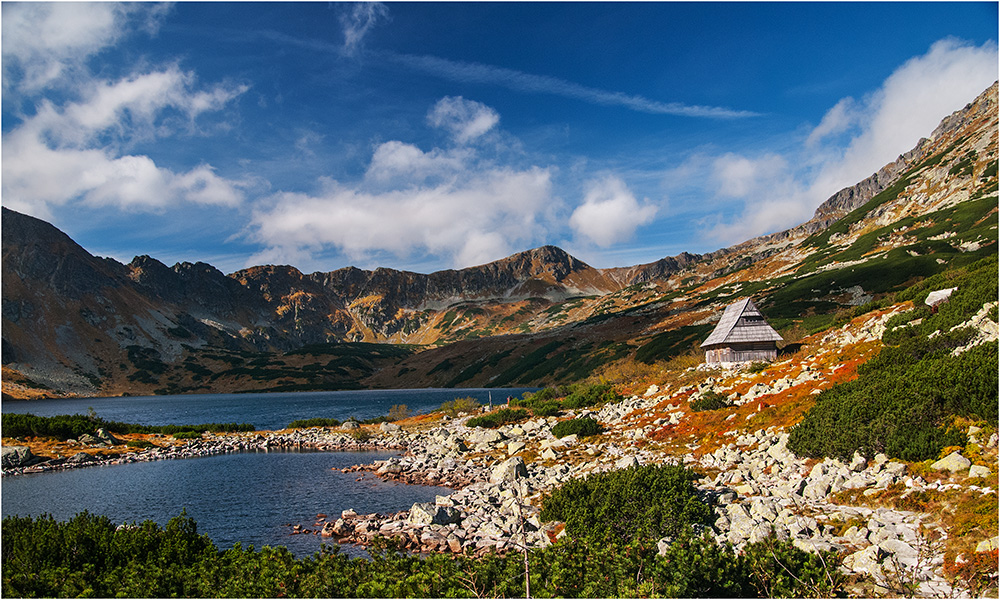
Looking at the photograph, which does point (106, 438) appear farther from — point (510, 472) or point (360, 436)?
point (510, 472)

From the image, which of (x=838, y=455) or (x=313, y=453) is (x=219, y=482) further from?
(x=838, y=455)

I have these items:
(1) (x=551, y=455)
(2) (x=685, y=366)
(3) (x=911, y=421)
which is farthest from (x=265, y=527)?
(2) (x=685, y=366)

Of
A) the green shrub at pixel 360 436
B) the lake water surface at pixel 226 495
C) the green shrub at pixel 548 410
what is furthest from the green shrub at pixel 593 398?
the green shrub at pixel 360 436

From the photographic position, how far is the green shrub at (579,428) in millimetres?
34875

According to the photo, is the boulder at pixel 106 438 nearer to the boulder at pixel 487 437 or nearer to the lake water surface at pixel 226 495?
the lake water surface at pixel 226 495

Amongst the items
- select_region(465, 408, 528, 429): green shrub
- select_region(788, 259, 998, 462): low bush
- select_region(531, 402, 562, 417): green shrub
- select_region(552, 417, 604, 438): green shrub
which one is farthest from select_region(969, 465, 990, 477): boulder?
select_region(465, 408, 528, 429): green shrub

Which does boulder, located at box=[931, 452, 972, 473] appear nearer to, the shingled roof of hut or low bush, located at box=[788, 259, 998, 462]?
low bush, located at box=[788, 259, 998, 462]

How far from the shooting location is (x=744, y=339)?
4859cm

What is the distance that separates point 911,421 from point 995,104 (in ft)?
831

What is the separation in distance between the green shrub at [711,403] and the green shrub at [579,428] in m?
6.83

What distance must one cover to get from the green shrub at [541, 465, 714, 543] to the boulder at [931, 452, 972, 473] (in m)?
6.40

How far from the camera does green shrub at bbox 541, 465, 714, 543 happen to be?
1385cm

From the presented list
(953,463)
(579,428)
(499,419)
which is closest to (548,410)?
(499,419)

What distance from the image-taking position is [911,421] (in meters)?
15.9
